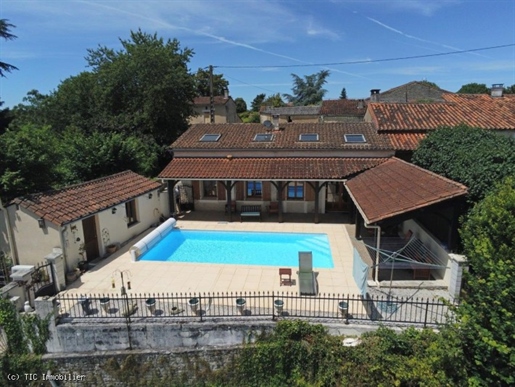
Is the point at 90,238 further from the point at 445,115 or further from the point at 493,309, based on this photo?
the point at 445,115

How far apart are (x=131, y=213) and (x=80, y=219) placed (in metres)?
4.85

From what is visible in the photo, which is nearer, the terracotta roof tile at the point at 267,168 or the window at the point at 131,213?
the window at the point at 131,213

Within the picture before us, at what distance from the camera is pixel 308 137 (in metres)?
21.2

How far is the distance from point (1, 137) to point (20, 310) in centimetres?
857

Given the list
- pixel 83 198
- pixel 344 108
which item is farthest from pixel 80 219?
pixel 344 108

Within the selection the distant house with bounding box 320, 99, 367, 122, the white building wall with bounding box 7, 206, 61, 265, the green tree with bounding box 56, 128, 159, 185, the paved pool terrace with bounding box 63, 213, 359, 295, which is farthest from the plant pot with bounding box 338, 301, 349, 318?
the distant house with bounding box 320, 99, 367, 122

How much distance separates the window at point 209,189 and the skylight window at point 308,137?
6781mm

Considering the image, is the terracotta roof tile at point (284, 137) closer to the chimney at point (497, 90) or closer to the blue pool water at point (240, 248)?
the blue pool water at point (240, 248)

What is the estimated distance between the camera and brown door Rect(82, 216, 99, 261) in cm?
1392

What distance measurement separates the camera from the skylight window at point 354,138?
66.3 ft

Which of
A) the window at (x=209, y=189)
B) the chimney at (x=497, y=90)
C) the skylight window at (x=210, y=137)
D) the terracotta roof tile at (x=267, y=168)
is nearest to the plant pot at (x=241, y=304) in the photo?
the terracotta roof tile at (x=267, y=168)

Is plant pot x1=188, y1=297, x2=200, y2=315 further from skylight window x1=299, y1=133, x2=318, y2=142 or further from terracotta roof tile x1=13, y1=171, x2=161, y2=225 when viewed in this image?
skylight window x1=299, y1=133, x2=318, y2=142

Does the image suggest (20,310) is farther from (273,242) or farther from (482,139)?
(482,139)

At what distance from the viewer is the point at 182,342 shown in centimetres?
925
